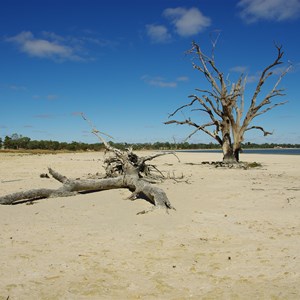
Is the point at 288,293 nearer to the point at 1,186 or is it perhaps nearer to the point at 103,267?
the point at 103,267

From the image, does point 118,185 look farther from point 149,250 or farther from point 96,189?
point 149,250

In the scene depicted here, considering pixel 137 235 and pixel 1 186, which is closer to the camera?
pixel 137 235

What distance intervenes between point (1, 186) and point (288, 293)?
9655 mm

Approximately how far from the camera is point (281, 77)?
65.4 ft

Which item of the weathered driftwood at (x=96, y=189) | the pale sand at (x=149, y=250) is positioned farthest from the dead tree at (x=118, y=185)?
the pale sand at (x=149, y=250)

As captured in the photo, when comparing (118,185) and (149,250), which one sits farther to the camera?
(118,185)

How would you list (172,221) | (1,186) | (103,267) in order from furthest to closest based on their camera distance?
1. (1,186)
2. (172,221)
3. (103,267)

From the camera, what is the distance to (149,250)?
4621 millimetres

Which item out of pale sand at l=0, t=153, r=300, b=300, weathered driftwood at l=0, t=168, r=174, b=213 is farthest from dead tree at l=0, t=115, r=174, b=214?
pale sand at l=0, t=153, r=300, b=300

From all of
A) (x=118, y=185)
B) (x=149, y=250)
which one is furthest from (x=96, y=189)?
(x=149, y=250)

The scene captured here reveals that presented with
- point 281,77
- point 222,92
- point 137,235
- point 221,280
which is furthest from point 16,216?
point 281,77

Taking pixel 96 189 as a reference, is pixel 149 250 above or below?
below

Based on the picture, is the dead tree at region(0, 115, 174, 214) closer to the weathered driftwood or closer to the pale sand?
the weathered driftwood

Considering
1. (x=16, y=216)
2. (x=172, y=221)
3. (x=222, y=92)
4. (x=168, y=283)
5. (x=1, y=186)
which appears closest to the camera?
(x=168, y=283)
